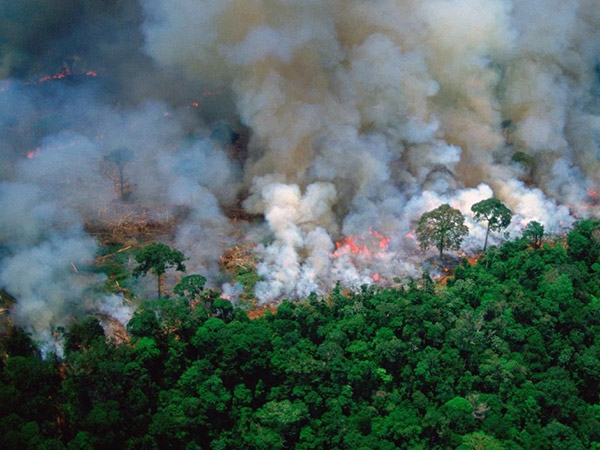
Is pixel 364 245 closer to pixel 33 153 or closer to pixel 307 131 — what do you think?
pixel 307 131

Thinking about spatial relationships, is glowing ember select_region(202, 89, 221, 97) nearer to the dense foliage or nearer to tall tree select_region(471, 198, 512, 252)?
the dense foliage

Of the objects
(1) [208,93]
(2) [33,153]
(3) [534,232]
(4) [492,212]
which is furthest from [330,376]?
(1) [208,93]

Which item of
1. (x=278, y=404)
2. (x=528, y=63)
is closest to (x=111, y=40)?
(x=528, y=63)

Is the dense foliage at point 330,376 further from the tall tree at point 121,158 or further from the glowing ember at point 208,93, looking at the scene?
the glowing ember at point 208,93

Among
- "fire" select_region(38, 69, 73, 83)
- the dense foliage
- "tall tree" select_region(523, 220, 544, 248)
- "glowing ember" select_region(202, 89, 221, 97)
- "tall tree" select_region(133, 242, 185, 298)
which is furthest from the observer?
"fire" select_region(38, 69, 73, 83)

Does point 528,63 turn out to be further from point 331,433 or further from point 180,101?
point 331,433

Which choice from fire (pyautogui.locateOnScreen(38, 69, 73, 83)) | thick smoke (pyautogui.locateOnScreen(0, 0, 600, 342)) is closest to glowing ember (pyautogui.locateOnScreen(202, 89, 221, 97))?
thick smoke (pyautogui.locateOnScreen(0, 0, 600, 342))
